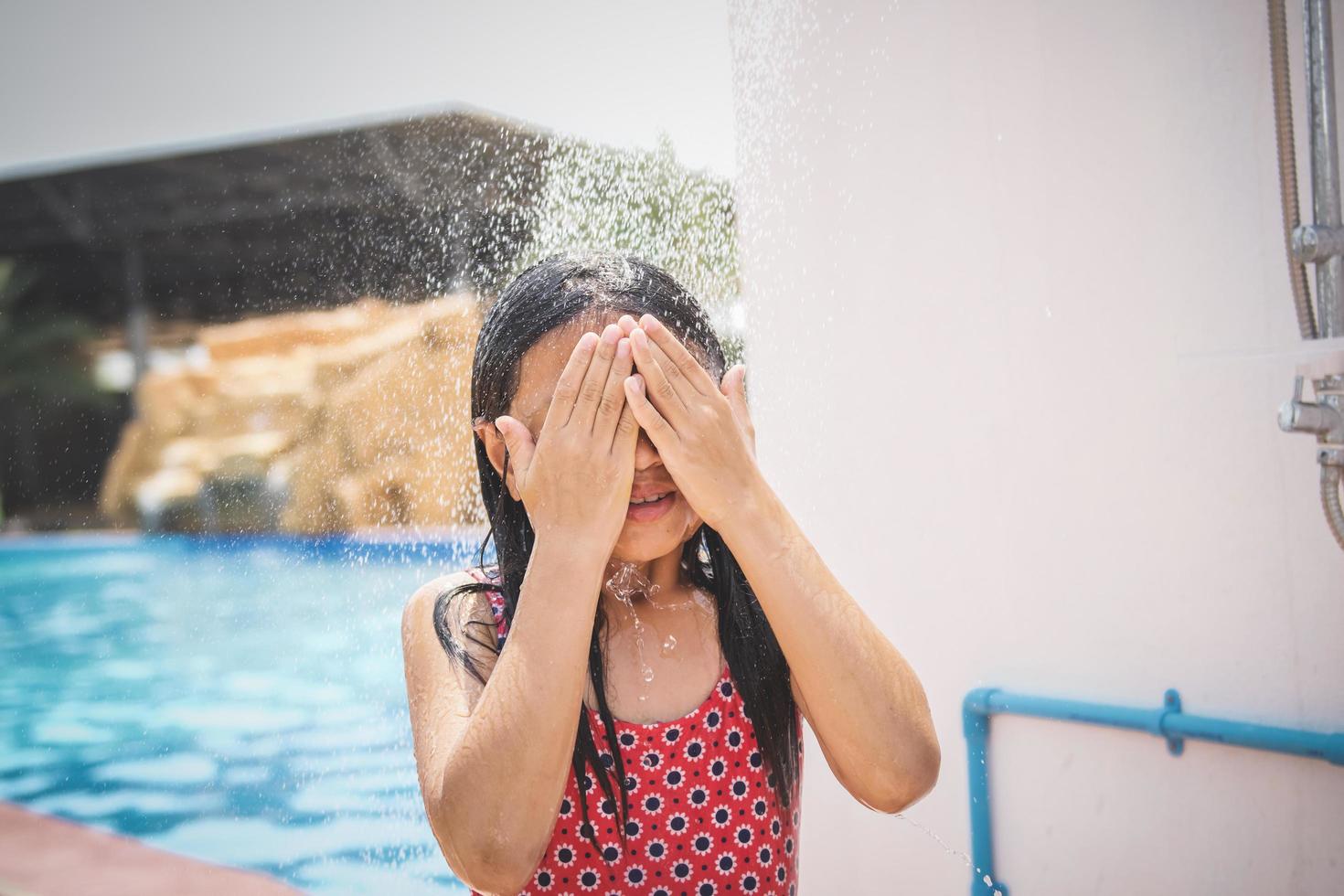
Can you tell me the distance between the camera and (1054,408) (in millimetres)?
1872

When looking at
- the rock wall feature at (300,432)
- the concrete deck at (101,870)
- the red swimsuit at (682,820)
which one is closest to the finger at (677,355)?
the red swimsuit at (682,820)

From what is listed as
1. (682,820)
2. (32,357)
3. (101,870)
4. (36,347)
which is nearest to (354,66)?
(101,870)

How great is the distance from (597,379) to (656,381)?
6cm

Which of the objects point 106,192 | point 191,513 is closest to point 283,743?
point 191,513

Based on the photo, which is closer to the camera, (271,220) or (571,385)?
(571,385)

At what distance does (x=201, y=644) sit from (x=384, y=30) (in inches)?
227

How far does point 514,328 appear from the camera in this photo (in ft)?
3.70

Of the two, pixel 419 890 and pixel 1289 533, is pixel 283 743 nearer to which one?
pixel 419 890

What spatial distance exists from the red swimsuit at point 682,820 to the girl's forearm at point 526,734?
0.57ft

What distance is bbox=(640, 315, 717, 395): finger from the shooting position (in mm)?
1016

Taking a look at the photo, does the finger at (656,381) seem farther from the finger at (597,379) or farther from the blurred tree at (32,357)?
the blurred tree at (32,357)

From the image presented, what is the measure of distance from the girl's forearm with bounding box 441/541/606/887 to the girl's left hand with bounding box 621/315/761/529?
14 centimetres

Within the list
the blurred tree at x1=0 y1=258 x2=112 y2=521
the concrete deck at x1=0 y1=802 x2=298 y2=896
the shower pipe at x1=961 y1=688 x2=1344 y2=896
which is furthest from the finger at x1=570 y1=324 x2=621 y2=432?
the blurred tree at x1=0 y1=258 x2=112 y2=521

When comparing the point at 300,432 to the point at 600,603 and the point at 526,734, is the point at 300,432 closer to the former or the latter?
the point at 600,603
